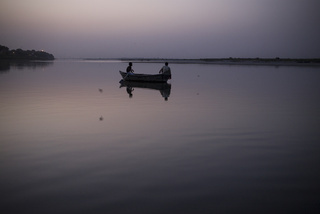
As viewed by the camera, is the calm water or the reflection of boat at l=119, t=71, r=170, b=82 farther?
the reflection of boat at l=119, t=71, r=170, b=82

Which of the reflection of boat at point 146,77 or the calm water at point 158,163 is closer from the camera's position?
the calm water at point 158,163

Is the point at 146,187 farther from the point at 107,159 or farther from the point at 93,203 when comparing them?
the point at 107,159

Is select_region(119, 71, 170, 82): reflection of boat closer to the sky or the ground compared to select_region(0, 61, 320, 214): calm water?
closer to the sky

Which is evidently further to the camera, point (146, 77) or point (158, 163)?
point (146, 77)

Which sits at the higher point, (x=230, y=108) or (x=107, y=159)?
(x=230, y=108)

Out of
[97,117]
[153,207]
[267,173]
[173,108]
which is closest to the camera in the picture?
[153,207]

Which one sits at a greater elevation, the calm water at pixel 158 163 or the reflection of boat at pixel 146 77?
the reflection of boat at pixel 146 77

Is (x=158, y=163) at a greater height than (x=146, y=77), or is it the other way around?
(x=146, y=77)

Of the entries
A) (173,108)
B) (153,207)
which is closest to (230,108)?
(173,108)

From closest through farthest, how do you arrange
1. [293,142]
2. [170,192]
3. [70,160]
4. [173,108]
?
1. [170,192]
2. [70,160]
3. [293,142]
4. [173,108]

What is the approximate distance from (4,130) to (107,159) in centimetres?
517

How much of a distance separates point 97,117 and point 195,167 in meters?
Answer: 7.19

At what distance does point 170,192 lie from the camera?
566cm

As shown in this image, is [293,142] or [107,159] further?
[293,142]
